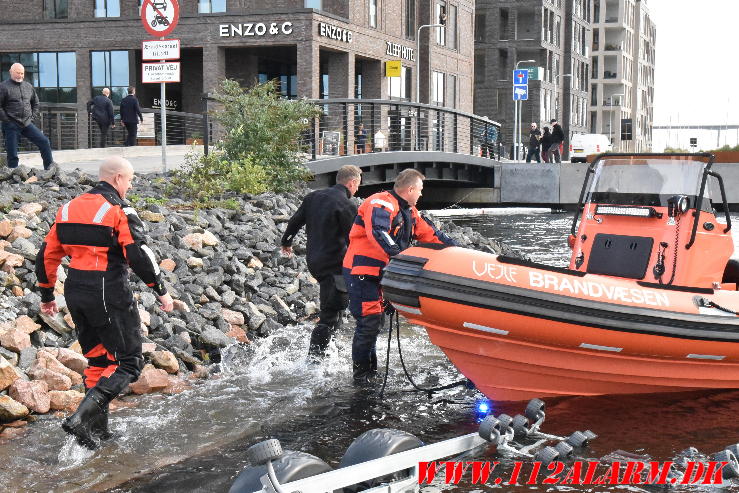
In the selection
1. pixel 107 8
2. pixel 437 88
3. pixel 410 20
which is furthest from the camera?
pixel 437 88

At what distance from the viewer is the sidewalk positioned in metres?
18.4

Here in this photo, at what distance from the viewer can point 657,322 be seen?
24.0 ft

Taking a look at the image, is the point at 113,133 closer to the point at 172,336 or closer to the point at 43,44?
the point at 43,44

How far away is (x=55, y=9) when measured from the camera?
38.4 m

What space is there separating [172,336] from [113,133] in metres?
A: 23.0

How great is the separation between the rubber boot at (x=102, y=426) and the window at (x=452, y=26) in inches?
1734

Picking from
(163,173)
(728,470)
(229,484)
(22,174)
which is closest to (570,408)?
(728,470)

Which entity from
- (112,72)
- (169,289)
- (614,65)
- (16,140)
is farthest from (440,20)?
(614,65)

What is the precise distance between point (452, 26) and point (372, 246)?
141 ft

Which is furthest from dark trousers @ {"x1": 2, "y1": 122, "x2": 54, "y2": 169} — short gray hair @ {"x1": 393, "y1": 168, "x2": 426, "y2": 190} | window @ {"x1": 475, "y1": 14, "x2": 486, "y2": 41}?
window @ {"x1": 475, "y1": 14, "x2": 486, "y2": 41}

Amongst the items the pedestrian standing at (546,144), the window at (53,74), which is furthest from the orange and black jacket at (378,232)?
the window at (53,74)

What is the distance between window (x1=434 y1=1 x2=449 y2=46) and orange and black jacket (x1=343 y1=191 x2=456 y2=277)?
4019 cm

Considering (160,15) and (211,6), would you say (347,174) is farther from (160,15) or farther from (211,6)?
(211,6)

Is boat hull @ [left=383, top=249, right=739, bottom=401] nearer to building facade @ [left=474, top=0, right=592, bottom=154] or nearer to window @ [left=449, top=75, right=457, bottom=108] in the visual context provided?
window @ [left=449, top=75, right=457, bottom=108]
